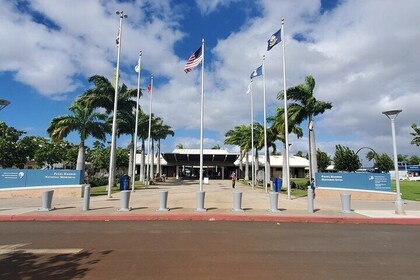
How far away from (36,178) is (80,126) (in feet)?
31.7

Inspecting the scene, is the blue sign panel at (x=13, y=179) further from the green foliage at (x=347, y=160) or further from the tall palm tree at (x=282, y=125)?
the green foliage at (x=347, y=160)

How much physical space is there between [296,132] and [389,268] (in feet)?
99.5

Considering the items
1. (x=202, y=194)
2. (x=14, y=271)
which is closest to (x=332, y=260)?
(x=14, y=271)

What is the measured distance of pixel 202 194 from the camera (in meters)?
14.9

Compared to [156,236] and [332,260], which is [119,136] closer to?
[156,236]

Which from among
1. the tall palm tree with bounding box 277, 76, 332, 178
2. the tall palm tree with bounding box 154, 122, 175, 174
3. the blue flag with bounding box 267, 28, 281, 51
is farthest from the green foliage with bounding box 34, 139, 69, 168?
the blue flag with bounding box 267, 28, 281, 51

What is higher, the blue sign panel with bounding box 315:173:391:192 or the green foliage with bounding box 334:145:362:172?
the green foliage with bounding box 334:145:362:172

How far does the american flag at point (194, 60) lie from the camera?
A: 62.8ft

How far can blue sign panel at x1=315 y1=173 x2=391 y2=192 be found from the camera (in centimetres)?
2225

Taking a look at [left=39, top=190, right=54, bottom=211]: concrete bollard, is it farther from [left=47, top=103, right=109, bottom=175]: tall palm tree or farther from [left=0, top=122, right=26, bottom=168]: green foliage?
[left=0, top=122, right=26, bottom=168]: green foliage

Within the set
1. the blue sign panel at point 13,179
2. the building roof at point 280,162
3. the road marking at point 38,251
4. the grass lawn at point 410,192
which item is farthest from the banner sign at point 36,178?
the building roof at point 280,162

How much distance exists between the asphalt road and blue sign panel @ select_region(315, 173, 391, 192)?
11.0m

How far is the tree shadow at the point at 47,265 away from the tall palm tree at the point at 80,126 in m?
23.3

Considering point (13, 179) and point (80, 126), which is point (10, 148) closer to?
point (80, 126)
